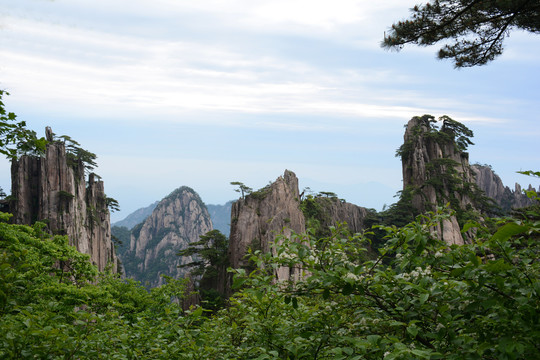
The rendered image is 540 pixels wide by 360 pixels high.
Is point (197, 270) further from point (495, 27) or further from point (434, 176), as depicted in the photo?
point (495, 27)

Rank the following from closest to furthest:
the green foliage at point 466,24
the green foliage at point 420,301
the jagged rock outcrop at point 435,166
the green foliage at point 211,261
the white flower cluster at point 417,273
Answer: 1. the green foliage at point 420,301
2. the white flower cluster at point 417,273
3. the green foliage at point 466,24
4. the green foliage at point 211,261
5. the jagged rock outcrop at point 435,166

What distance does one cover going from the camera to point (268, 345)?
3848 mm

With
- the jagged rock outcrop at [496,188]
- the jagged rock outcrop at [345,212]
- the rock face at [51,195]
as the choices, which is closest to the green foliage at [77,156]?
the rock face at [51,195]

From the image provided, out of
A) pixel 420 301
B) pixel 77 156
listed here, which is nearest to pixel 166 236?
pixel 77 156

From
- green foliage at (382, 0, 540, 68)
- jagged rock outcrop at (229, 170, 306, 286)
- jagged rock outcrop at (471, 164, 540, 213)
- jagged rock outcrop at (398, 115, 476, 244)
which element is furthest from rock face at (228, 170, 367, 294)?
jagged rock outcrop at (471, 164, 540, 213)

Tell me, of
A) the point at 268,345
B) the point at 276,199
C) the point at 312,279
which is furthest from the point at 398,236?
the point at 276,199

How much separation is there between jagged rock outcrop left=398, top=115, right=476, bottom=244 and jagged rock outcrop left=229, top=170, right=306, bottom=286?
14.8 meters

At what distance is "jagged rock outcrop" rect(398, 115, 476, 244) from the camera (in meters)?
40.8

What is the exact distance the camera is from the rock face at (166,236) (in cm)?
11825

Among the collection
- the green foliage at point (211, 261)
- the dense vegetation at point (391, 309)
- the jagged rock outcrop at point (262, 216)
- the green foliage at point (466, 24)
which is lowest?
the green foliage at point (211, 261)

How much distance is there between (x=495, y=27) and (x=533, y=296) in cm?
943

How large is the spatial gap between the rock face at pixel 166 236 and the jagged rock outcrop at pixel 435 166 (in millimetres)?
83445

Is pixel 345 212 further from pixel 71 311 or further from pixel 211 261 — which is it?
pixel 71 311

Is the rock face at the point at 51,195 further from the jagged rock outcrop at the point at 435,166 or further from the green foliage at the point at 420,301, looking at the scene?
the green foliage at the point at 420,301
